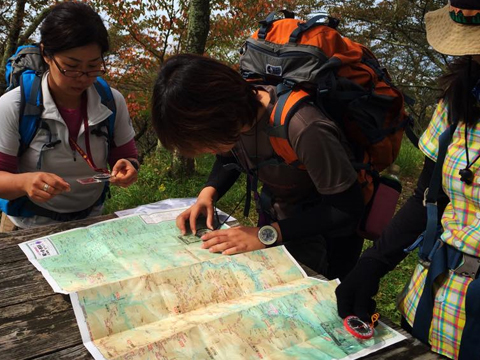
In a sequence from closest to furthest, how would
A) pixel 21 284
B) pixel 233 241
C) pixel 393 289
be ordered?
pixel 21 284 → pixel 233 241 → pixel 393 289

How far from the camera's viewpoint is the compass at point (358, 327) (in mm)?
1184

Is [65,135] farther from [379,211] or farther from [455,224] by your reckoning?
[455,224]

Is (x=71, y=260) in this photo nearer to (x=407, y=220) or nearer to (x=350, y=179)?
(x=350, y=179)

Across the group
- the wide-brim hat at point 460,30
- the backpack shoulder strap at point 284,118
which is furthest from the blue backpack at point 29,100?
the wide-brim hat at point 460,30

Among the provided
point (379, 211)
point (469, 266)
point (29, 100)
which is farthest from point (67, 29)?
point (469, 266)

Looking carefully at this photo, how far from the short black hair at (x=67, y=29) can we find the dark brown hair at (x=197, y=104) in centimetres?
66

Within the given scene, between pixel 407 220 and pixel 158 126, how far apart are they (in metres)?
0.92

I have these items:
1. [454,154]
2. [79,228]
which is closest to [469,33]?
[454,154]

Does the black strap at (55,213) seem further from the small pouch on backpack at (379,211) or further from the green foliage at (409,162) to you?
the green foliage at (409,162)

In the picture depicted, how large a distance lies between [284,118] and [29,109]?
48.5 inches

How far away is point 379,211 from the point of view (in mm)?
1847

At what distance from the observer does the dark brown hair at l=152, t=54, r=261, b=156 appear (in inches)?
59.2

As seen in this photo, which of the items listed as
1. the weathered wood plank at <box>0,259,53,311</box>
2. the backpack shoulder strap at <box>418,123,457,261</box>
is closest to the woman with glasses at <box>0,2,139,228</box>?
the weathered wood plank at <box>0,259,53,311</box>

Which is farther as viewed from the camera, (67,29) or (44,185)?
(67,29)
